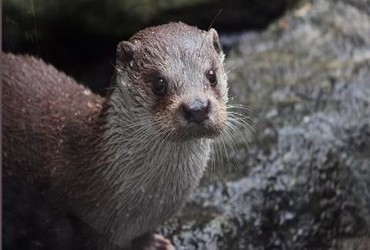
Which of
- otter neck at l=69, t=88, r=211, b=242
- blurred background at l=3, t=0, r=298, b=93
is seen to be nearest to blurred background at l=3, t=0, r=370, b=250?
blurred background at l=3, t=0, r=298, b=93

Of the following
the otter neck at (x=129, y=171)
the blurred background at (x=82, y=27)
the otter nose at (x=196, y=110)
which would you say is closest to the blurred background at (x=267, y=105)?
the blurred background at (x=82, y=27)

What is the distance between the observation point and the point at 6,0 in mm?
2797

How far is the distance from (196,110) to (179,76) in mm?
111

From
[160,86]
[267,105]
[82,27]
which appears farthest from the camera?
[267,105]

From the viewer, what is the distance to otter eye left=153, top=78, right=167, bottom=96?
9.53ft

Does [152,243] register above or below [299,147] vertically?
below

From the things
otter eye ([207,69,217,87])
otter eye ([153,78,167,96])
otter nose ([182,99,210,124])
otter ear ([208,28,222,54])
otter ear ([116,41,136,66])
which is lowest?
otter nose ([182,99,210,124])

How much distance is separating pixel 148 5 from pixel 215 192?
2.39 ft

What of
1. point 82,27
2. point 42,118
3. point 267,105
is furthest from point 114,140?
point 267,105

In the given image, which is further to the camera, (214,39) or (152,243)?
(152,243)

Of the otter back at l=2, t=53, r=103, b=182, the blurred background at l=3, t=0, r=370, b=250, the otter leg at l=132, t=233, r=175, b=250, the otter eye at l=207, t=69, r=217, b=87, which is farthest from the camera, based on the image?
the otter leg at l=132, t=233, r=175, b=250

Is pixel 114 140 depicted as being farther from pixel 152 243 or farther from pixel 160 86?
pixel 152 243

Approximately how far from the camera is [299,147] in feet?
13.2

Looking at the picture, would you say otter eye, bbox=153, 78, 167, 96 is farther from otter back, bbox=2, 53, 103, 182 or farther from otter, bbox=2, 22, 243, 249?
otter back, bbox=2, 53, 103, 182
